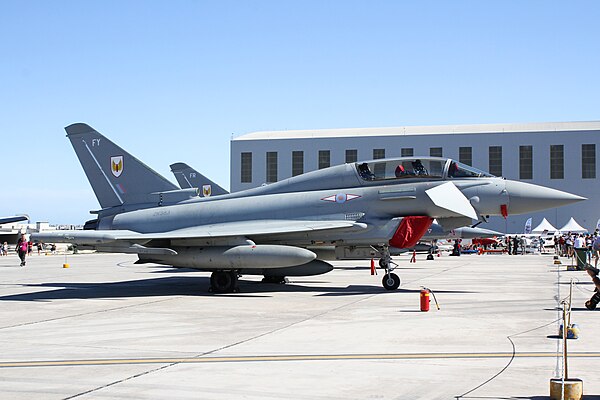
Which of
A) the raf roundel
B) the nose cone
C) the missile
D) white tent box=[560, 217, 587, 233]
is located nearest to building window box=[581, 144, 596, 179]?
white tent box=[560, 217, 587, 233]

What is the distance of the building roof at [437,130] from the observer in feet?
215

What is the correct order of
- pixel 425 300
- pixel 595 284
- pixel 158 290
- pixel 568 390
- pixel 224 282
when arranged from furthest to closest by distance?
pixel 158 290 → pixel 224 282 → pixel 595 284 → pixel 425 300 → pixel 568 390

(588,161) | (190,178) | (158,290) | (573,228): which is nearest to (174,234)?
(158,290)

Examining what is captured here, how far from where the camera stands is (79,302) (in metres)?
15.1

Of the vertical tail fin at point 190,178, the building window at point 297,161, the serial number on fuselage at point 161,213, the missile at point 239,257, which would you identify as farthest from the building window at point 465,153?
the missile at point 239,257

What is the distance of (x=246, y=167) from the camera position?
6875 centimetres

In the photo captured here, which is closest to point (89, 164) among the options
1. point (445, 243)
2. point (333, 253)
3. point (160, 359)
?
point (333, 253)

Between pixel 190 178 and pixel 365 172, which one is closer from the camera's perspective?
pixel 365 172

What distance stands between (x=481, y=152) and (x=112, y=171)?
50.5 metres

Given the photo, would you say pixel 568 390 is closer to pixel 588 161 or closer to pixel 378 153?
pixel 378 153

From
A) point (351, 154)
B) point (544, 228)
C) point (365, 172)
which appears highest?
point (351, 154)

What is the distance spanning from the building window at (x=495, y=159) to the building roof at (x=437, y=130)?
87.0 inches

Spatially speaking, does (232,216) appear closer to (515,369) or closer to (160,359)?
(160,359)

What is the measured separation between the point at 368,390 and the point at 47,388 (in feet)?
10.0
